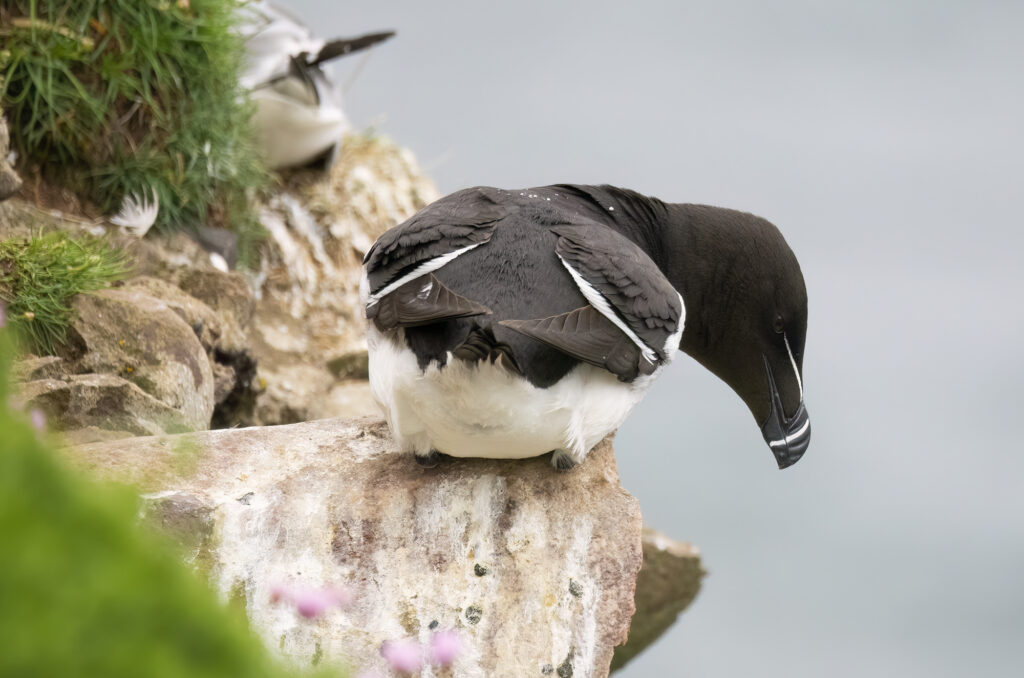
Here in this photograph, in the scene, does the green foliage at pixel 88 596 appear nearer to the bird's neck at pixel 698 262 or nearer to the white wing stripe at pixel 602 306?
the white wing stripe at pixel 602 306

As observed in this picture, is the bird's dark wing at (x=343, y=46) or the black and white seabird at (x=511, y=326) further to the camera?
the bird's dark wing at (x=343, y=46)

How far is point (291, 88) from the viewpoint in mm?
7570

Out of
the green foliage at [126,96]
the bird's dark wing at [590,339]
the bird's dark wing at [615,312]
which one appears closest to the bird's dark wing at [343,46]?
the green foliage at [126,96]

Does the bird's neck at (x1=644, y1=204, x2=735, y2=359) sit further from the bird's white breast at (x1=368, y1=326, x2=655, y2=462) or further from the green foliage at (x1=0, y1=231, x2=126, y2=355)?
the green foliage at (x1=0, y1=231, x2=126, y2=355)

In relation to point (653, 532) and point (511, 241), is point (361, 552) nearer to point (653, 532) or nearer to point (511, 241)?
point (511, 241)

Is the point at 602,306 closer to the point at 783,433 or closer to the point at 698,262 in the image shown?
the point at 698,262

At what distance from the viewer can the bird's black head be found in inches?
181

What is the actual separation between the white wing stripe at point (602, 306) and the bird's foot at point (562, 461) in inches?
16.9

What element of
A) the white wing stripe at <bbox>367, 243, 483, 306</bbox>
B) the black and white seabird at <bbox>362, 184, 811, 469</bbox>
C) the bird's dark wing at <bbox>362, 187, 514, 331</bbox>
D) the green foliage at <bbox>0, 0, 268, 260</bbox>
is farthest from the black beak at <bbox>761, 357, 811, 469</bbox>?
the green foliage at <bbox>0, 0, 268, 260</bbox>

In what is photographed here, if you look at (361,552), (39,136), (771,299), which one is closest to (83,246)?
(39,136)

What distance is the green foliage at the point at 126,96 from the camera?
5461 millimetres

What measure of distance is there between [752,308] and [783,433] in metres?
0.52

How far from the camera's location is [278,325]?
23.4 feet

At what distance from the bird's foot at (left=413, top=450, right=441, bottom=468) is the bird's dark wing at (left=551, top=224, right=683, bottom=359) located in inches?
28.7
